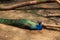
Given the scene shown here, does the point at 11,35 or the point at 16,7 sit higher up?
the point at 16,7

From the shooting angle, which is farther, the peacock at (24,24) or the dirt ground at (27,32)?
the peacock at (24,24)

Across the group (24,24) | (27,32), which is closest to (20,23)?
(24,24)

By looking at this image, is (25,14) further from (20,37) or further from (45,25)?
(20,37)

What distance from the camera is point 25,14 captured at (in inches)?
144

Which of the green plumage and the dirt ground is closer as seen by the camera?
the dirt ground

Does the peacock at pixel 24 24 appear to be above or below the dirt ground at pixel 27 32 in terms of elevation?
above

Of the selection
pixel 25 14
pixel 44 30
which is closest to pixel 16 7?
pixel 25 14

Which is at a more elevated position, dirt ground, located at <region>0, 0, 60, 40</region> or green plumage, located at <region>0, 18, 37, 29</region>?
green plumage, located at <region>0, 18, 37, 29</region>

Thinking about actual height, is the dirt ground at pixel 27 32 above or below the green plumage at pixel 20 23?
below

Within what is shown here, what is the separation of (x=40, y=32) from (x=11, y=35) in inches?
20.7

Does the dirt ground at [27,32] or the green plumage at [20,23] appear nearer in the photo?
the dirt ground at [27,32]

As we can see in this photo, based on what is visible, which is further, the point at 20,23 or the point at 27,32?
the point at 20,23

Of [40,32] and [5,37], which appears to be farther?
[40,32]

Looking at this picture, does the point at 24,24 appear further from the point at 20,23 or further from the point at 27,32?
the point at 27,32
